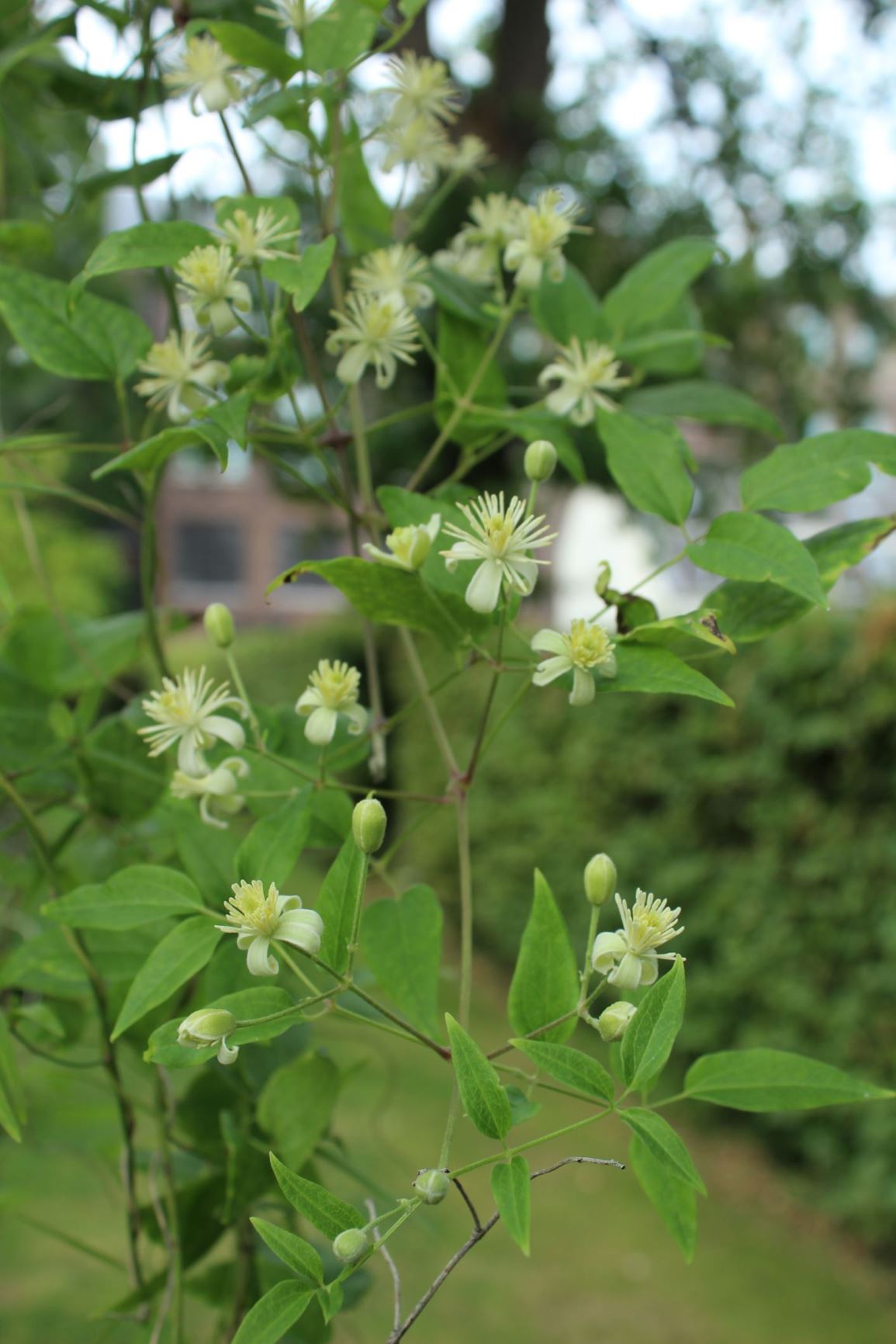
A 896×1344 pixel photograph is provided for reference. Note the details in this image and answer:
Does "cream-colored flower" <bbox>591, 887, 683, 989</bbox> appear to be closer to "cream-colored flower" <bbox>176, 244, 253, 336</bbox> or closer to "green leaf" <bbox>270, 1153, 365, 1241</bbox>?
"green leaf" <bbox>270, 1153, 365, 1241</bbox>

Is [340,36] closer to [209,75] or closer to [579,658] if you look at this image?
[209,75]

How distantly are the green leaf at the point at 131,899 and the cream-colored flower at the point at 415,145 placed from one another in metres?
0.44

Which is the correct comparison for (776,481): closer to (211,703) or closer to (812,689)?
(211,703)

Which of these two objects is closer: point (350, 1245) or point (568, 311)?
point (350, 1245)

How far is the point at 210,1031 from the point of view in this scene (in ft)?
1.27

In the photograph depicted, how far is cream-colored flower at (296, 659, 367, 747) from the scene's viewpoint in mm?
495

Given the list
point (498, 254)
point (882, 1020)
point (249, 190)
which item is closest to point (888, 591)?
point (882, 1020)

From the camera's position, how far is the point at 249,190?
0.59m

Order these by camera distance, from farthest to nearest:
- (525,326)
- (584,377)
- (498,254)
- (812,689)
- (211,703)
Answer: (525,326), (812,689), (498,254), (584,377), (211,703)

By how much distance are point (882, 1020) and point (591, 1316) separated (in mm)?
992

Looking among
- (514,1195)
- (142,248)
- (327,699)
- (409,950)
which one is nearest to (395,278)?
(142,248)

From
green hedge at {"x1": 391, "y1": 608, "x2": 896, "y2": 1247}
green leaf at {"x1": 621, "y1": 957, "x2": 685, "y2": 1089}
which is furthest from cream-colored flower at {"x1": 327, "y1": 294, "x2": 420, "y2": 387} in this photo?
green hedge at {"x1": 391, "y1": 608, "x2": 896, "y2": 1247}

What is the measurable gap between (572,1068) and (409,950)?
0.13 meters

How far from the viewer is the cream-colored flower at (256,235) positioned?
531 mm
